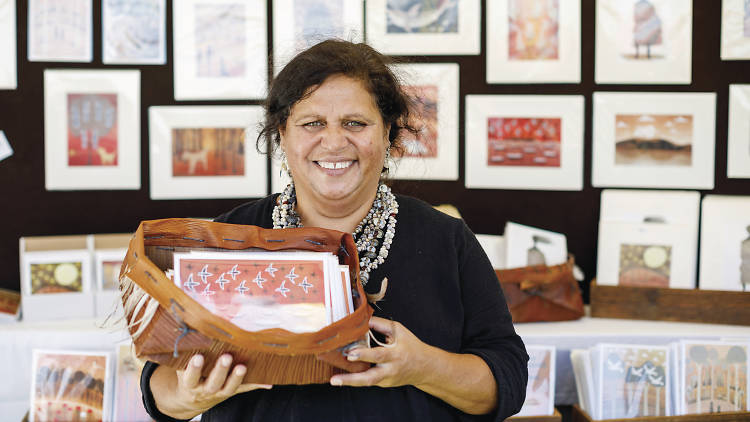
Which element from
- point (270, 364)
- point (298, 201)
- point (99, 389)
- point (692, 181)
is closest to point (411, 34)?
point (692, 181)

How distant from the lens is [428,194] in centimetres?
317

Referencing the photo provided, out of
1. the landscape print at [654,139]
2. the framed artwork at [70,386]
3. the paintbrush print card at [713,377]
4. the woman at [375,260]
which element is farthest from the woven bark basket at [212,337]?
the landscape print at [654,139]

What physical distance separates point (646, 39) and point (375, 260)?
7.08 feet

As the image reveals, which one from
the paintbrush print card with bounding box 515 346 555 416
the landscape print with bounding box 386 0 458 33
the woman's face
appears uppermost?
the landscape print with bounding box 386 0 458 33

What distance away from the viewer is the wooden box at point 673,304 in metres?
2.79

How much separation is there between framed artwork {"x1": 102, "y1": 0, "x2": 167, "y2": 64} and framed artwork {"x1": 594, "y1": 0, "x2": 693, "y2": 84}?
2.01 metres

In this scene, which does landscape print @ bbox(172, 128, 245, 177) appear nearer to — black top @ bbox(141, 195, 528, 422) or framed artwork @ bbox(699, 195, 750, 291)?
black top @ bbox(141, 195, 528, 422)

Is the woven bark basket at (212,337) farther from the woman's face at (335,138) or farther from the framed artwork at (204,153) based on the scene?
the framed artwork at (204,153)

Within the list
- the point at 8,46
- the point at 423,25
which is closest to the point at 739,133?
the point at 423,25

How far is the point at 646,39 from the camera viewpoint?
301 centimetres

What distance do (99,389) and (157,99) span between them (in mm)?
1318

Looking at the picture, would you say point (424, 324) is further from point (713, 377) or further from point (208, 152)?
point (208, 152)

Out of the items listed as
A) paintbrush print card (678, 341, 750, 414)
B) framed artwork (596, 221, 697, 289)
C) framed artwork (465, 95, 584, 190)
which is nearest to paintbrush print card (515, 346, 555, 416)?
paintbrush print card (678, 341, 750, 414)

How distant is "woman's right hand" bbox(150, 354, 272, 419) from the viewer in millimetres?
1068
